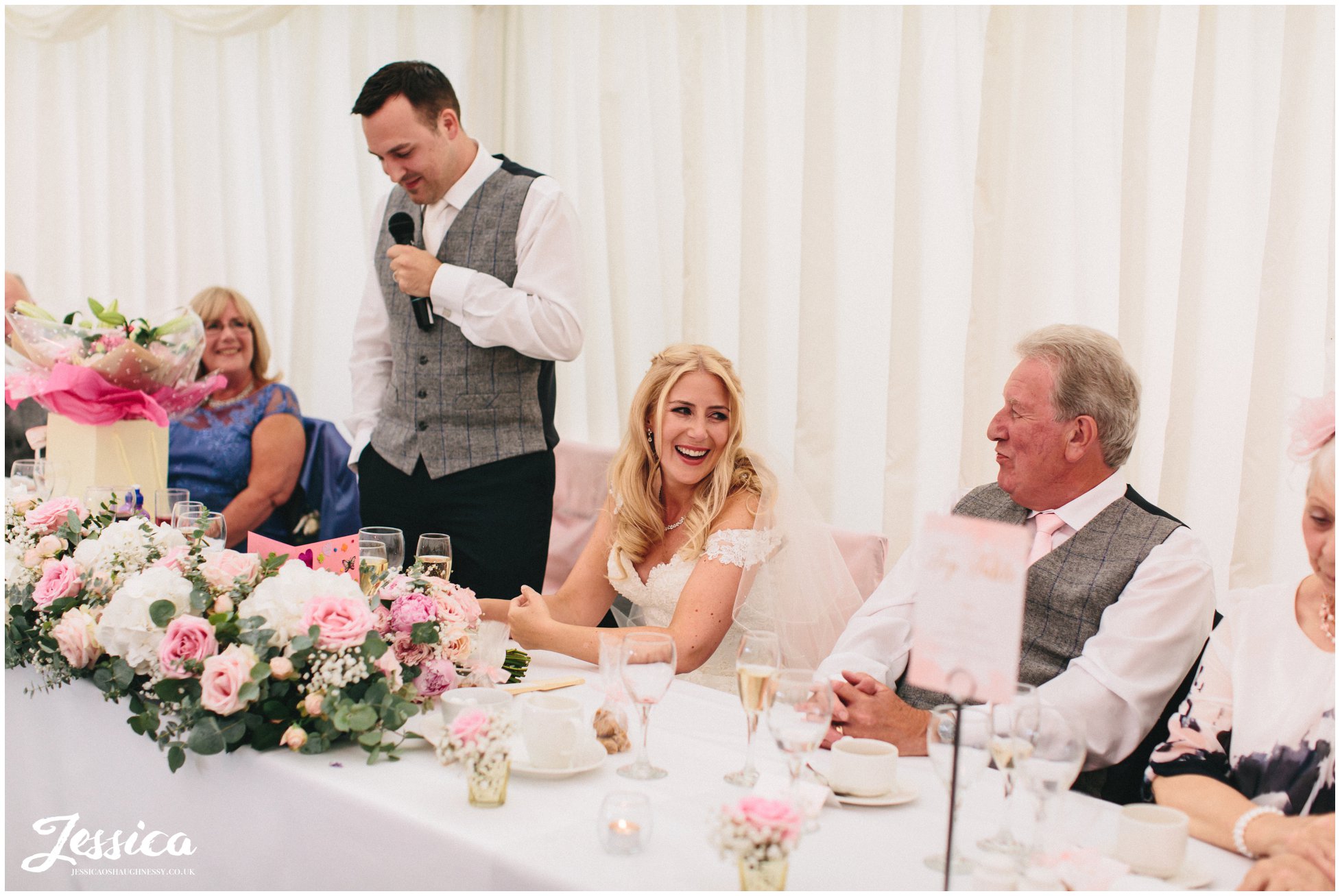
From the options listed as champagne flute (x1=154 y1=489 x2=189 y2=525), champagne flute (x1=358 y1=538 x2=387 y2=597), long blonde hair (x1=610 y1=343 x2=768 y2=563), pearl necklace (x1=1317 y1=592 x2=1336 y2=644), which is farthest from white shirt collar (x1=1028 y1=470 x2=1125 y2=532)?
champagne flute (x1=154 y1=489 x2=189 y2=525)

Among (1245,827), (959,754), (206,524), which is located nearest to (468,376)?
(206,524)

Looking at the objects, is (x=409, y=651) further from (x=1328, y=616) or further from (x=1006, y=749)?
(x=1328, y=616)

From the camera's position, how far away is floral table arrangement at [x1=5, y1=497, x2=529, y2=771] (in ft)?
4.45

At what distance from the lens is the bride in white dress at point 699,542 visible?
7.31ft

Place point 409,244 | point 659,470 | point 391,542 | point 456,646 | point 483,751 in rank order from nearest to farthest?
point 483,751 < point 456,646 < point 391,542 < point 659,470 < point 409,244

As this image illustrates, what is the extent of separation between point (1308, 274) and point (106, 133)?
419cm

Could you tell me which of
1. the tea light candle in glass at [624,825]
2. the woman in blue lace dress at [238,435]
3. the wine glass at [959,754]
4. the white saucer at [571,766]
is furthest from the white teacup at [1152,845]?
the woman in blue lace dress at [238,435]

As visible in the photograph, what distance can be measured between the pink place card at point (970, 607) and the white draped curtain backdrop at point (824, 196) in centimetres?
188

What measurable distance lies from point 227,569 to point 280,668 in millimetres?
224

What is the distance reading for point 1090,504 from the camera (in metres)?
1.88

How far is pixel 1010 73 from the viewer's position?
2.87 m

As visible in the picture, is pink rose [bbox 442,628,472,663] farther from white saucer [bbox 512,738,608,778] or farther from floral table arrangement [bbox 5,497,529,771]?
white saucer [bbox 512,738,608,778]

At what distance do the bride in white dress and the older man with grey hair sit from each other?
0.28m

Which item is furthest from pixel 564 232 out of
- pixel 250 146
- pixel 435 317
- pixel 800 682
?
pixel 250 146
